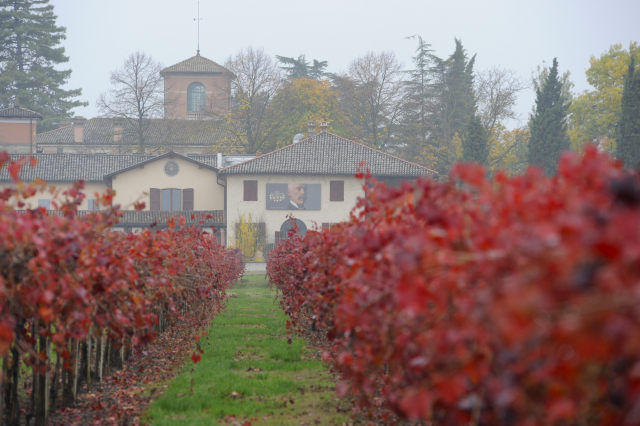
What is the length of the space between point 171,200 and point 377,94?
21.3m

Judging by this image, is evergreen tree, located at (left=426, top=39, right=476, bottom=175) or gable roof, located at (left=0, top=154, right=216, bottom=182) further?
evergreen tree, located at (left=426, top=39, right=476, bottom=175)

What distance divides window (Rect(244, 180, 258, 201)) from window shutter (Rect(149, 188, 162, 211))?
6266mm

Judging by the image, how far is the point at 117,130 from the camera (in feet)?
184

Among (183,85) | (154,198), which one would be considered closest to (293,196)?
(154,198)

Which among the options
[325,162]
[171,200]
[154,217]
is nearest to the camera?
[325,162]

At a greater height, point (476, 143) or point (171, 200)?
point (476, 143)

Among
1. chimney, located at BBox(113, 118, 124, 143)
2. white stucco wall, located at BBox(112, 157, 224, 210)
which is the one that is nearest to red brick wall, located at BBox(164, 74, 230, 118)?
chimney, located at BBox(113, 118, 124, 143)

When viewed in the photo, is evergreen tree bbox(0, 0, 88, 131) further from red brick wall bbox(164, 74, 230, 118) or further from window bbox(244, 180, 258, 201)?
window bbox(244, 180, 258, 201)

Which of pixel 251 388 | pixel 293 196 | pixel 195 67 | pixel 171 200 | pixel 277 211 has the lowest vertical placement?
pixel 251 388

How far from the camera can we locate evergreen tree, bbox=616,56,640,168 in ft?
125

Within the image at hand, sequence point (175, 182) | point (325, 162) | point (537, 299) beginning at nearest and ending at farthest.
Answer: point (537, 299)
point (325, 162)
point (175, 182)

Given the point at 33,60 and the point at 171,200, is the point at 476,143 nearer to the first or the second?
the point at 171,200

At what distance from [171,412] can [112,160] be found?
146ft

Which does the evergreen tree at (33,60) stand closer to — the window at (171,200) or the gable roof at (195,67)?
the gable roof at (195,67)
